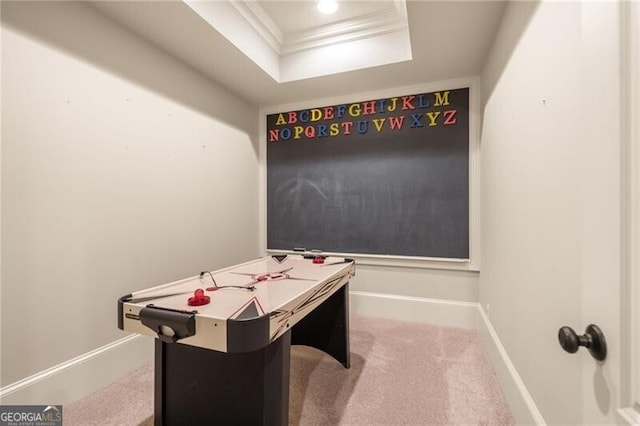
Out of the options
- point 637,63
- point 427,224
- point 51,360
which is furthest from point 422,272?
point 51,360

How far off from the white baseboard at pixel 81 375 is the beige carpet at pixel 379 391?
0.21ft

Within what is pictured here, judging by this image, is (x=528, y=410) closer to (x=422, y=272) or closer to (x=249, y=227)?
(x=422, y=272)

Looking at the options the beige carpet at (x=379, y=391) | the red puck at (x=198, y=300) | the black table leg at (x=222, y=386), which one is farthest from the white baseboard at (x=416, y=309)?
the red puck at (x=198, y=300)

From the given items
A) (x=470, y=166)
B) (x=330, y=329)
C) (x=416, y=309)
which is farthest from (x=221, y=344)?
(x=470, y=166)

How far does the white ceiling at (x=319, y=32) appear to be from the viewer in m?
1.88

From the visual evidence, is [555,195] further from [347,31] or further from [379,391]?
[347,31]

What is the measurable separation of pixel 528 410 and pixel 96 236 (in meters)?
2.67

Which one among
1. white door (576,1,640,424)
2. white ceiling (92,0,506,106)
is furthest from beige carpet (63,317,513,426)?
white ceiling (92,0,506,106)

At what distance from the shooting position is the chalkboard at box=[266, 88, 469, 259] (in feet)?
9.34

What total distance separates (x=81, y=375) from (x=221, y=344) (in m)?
1.43

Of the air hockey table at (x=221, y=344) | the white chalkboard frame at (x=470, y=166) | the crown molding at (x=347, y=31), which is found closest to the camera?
the air hockey table at (x=221, y=344)

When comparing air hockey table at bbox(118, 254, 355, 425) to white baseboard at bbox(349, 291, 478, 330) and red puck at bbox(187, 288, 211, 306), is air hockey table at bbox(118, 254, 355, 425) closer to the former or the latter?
red puck at bbox(187, 288, 211, 306)

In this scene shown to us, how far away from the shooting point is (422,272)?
295 centimetres

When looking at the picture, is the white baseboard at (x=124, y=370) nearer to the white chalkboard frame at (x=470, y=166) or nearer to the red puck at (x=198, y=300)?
the white chalkboard frame at (x=470, y=166)
